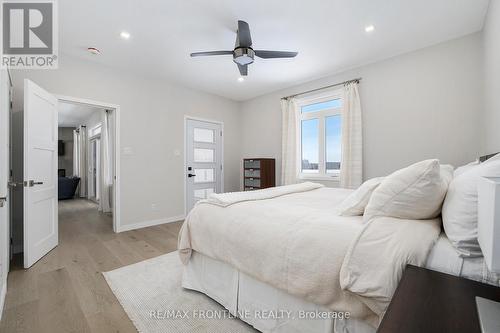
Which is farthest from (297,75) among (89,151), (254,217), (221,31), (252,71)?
(89,151)

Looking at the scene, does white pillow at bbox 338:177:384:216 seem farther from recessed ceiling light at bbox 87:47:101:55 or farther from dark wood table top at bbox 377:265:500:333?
recessed ceiling light at bbox 87:47:101:55

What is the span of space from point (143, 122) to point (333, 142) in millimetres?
3351

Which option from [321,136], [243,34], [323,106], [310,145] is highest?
[243,34]

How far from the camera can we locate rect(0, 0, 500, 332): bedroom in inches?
75.2

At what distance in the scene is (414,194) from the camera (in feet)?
3.60

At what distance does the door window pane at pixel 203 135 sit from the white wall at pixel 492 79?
13.9 ft

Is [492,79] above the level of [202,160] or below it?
above

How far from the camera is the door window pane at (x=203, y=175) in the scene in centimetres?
474

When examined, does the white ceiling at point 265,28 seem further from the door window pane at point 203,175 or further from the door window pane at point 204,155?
the door window pane at point 203,175

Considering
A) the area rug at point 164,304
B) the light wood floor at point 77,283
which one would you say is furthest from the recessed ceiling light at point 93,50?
the area rug at point 164,304

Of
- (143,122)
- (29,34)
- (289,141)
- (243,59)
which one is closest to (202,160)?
(143,122)

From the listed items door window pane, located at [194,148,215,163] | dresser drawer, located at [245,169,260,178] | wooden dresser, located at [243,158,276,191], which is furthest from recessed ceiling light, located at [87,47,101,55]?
dresser drawer, located at [245,169,260,178]

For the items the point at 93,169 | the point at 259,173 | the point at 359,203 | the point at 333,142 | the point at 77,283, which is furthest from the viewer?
the point at 93,169

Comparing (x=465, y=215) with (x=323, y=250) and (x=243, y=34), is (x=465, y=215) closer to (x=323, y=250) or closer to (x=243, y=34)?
(x=323, y=250)
